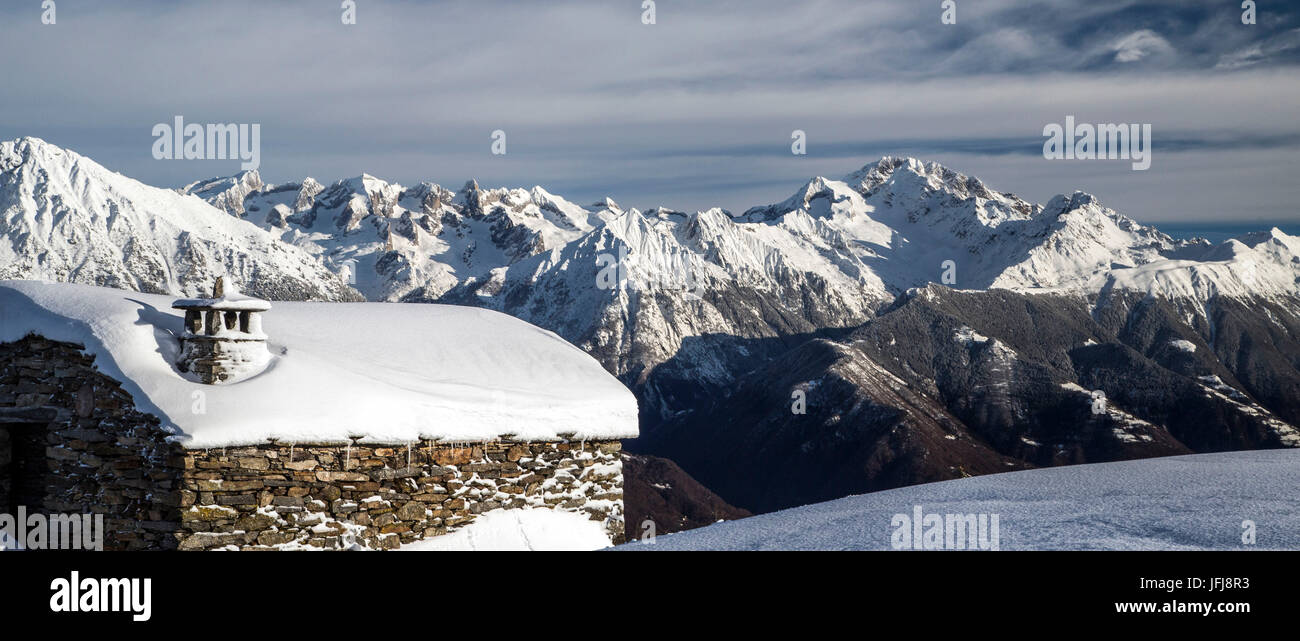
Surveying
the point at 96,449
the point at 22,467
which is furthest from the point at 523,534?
the point at 22,467

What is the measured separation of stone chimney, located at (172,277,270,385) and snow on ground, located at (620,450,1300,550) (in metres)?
7.35

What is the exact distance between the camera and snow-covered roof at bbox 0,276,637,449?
15.3 metres

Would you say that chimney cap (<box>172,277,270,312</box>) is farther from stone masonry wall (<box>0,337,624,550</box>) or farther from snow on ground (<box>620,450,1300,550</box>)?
snow on ground (<box>620,450,1300,550</box>)

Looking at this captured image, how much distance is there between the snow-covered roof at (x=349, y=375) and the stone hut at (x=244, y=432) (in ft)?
0.12

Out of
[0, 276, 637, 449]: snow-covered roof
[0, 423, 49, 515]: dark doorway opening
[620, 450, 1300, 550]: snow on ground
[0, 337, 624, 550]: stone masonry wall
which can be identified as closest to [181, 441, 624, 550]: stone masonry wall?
[0, 337, 624, 550]: stone masonry wall

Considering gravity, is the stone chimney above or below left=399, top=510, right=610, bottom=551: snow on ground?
above

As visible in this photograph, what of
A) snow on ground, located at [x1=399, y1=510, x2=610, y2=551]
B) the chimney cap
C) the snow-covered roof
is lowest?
snow on ground, located at [x1=399, y1=510, x2=610, y2=551]

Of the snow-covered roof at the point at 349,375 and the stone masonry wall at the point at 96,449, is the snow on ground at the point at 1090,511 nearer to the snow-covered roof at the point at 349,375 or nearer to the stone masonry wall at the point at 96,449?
the snow-covered roof at the point at 349,375

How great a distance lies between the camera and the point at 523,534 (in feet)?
60.3

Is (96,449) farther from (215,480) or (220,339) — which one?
(220,339)

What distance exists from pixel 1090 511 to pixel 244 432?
12.0 m

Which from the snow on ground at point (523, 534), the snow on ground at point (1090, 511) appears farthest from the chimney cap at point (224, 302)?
the snow on ground at point (1090, 511)

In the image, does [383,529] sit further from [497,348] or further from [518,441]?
[497,348]
